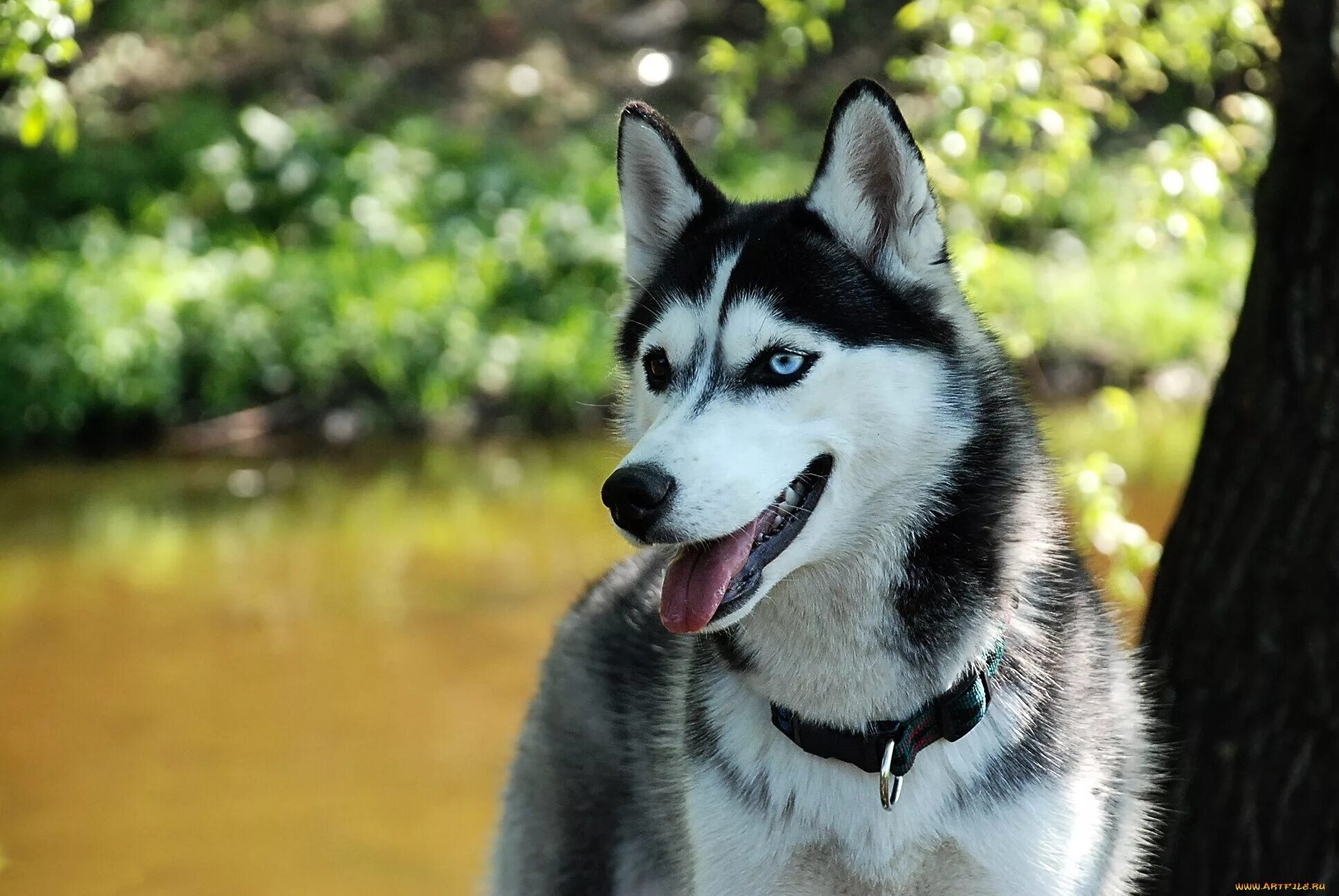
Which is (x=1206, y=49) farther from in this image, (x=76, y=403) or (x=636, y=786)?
(x=76, y=403)

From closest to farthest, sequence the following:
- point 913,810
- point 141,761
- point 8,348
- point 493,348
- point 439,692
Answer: point 913,810, point 141,761, point 439,692, point 8,348, point 493,348

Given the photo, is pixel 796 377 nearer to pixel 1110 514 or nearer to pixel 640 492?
pixel 640 492

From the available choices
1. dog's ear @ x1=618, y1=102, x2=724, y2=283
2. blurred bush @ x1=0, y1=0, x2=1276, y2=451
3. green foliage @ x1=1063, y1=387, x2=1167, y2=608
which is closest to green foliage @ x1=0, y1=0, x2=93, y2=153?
dog's ear @ x1=618, y1=102, x2=724, y2=283

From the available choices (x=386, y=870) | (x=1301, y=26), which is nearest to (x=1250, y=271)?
(x=1301, y=26)

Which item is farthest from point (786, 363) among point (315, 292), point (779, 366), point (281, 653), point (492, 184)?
point (492, 184)

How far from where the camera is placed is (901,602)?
2.51 metres

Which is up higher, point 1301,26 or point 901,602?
point 1301,26

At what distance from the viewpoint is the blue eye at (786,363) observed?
248cm

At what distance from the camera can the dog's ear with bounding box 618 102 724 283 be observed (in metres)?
2.79

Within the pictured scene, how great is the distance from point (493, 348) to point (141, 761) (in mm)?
5195

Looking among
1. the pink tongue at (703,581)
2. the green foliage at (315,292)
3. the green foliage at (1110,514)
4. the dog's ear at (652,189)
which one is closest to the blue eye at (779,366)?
the pink tongue at (703,581)

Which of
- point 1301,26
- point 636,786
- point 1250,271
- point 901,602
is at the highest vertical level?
point 1301,26

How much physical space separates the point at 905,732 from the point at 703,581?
0.45 m

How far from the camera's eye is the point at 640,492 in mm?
2250
